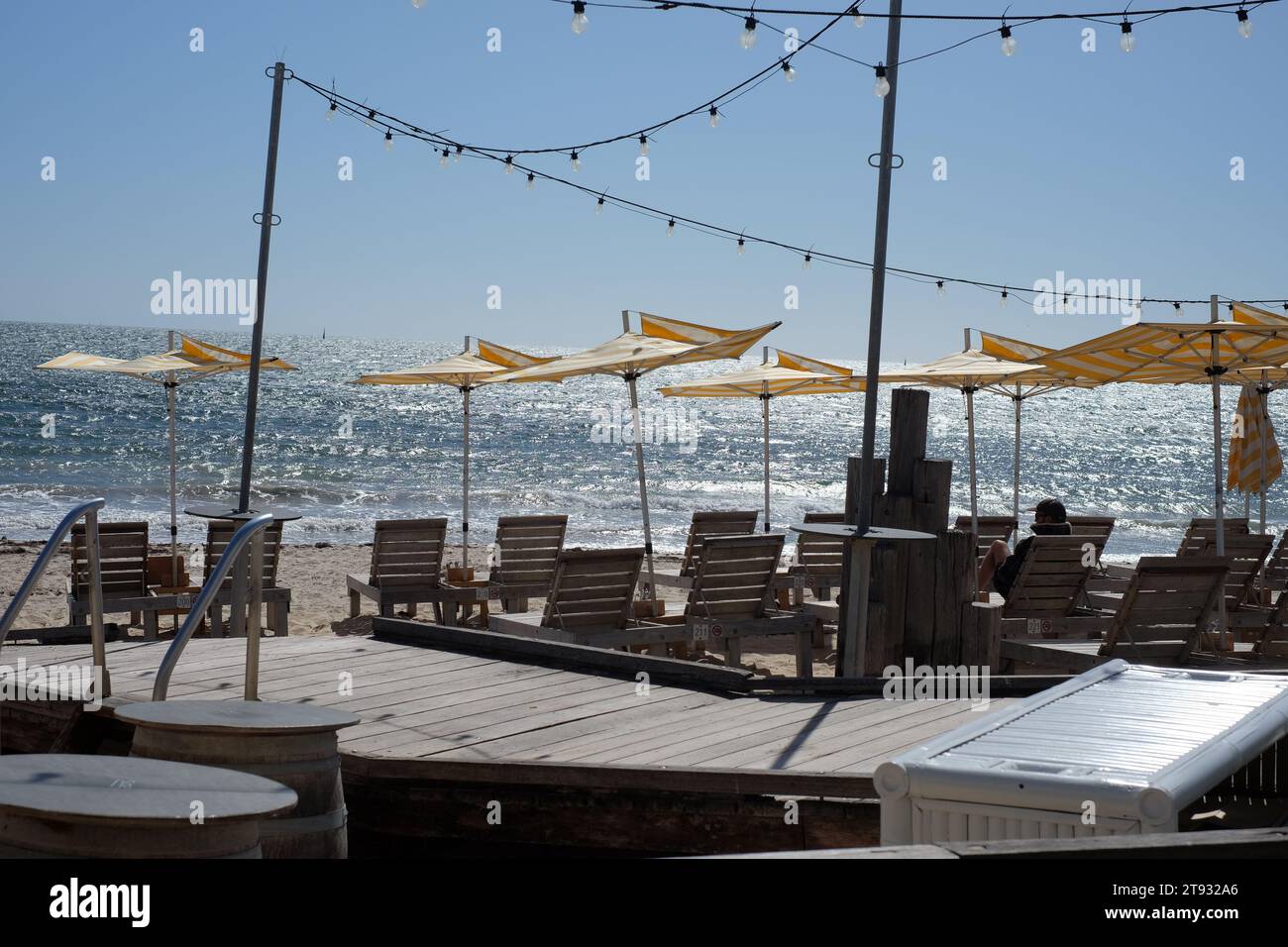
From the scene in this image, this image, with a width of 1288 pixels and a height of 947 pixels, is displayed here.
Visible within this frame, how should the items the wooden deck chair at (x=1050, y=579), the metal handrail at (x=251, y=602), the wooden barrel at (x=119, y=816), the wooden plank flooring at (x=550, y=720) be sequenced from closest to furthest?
the wooden barrel at (x=119, y=816)
the metal handrail at (x=251, y=602)
the wooden plank flooring at (x=550, y=720)
the wooden deck chair at (x=1050, y=579)

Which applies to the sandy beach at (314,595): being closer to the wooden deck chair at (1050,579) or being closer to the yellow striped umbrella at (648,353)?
the yellow striped umbrella at (648,353)

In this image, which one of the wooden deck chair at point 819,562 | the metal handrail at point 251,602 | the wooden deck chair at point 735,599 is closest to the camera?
the metal handrail at point 251,602

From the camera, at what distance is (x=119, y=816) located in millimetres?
2113

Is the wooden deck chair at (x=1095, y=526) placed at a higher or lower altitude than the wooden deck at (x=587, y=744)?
higher

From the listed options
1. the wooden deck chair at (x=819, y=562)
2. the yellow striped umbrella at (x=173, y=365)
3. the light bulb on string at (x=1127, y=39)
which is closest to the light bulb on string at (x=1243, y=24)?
the light bulb on string at (x=1127, y=39)

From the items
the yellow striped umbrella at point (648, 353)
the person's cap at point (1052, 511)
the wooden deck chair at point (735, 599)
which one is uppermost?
the yellow striped umbrella at point (648, 353)

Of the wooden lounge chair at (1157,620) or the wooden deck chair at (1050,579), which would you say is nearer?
the wooden lounge chair at (1157,620)

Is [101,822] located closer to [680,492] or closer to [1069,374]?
[1069,374]

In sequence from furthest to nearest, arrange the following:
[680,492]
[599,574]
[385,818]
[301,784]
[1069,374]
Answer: [680,492] → [1069,374] → [599,574] → [385,818] → [301,784]

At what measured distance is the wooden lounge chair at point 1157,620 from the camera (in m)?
6.44

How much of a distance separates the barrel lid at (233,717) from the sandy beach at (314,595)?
5494 mm

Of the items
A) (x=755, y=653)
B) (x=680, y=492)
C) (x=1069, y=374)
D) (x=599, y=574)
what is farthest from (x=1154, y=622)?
(x=680, y=492)
